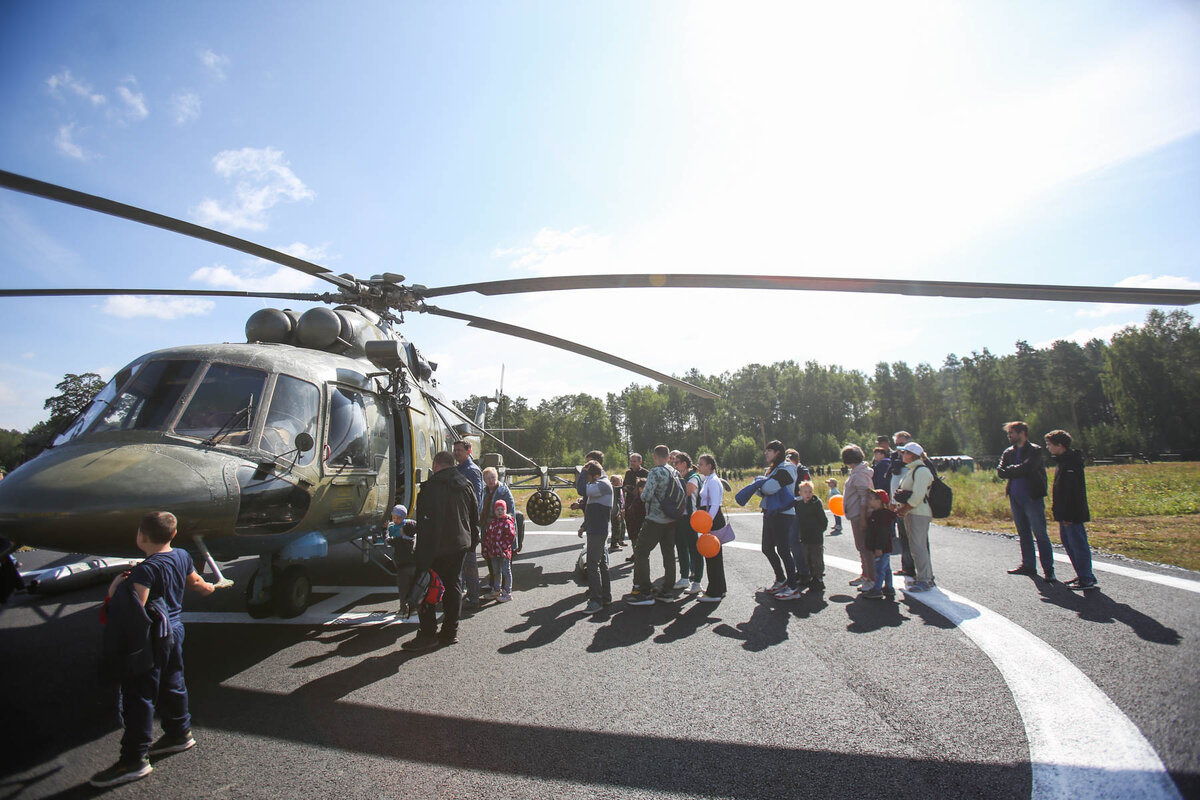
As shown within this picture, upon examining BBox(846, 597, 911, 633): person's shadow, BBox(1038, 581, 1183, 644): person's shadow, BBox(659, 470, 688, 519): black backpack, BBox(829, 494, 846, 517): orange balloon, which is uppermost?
BBox(659, 470, 688, 519): black backpack

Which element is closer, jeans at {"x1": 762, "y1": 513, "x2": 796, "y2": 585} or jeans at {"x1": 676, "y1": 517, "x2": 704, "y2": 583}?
jeans at {"x1": 762, "y1": 513, "x2": 796, "y2": 585}

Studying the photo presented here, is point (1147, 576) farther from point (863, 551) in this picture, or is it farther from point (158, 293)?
point (158, 293)

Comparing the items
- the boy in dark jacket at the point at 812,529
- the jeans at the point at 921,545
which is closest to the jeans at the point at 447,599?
the boy in dark jacket at the point at 812,529

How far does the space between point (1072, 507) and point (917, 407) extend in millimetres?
86071

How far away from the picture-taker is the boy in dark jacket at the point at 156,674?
2.83 metres

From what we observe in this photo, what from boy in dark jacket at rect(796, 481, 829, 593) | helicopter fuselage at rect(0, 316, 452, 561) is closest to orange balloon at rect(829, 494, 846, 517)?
boy in dark jacket at rect(796, 481, 829, 593)

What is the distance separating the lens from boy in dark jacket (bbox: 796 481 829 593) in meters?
6.63

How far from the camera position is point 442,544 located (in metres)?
4.85

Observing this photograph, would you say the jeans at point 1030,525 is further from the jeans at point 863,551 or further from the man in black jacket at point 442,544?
the man in black jacket at point 442,544

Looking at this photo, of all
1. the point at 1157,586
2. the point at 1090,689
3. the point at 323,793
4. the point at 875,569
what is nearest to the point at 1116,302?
the point at 1090,689

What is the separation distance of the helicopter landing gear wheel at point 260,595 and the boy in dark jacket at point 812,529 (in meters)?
5.96

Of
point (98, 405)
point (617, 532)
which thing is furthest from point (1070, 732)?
point (617, 532)

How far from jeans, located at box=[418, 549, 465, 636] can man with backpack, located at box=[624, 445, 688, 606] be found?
2.07 m

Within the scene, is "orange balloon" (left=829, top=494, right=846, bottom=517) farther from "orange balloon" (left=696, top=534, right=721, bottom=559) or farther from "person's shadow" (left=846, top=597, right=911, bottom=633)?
"orange balloon" (left=696, top=534, right=721, bottom=559)
